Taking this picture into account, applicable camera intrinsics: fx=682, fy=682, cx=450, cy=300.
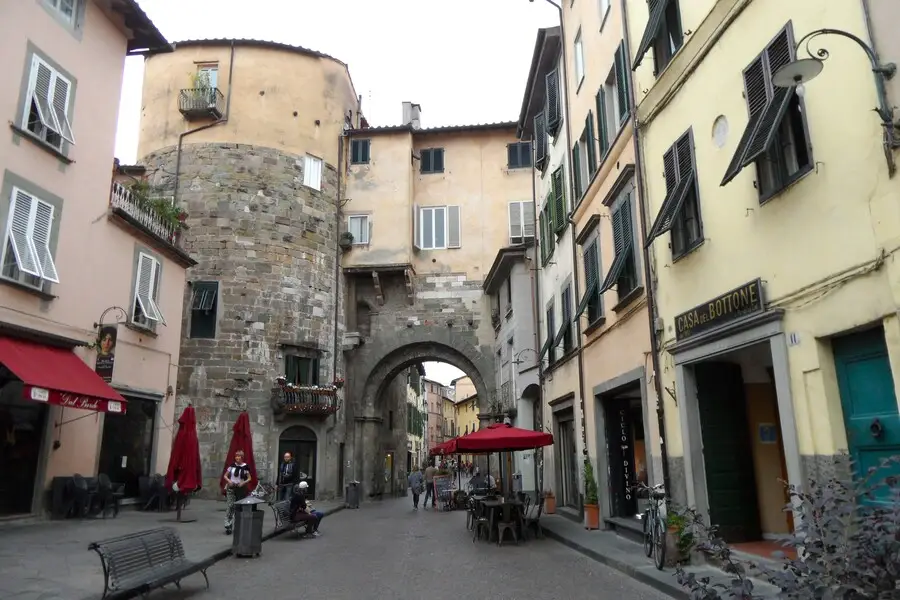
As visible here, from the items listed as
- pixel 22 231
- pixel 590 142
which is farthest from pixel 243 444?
pixel 590 142

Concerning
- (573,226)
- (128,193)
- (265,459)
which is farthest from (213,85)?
(573,226)

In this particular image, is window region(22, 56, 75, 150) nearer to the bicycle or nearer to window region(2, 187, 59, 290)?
window region(2, 187, 59, 290)

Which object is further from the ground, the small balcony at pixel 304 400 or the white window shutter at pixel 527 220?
the white window shutter at pixel 527 220

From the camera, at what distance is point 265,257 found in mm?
25484

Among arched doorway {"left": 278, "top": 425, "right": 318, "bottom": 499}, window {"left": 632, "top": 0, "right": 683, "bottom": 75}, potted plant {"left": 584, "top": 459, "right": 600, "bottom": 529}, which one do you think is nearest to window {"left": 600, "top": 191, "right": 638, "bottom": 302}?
window {"left": 632, "top": 0, "right": 683, "bottom": 75}

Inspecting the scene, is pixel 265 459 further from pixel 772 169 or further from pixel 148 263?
pixel 772 169

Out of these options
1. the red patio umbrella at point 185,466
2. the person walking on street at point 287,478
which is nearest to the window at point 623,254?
the person walking on street at point 287,478

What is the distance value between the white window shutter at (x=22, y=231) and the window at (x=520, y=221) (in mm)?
19531

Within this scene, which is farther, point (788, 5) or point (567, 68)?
point (567, 68)

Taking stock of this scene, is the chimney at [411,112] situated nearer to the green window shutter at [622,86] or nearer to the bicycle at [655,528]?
the green window shutter at [622,86]

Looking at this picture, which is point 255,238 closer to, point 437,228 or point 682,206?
point 437,228

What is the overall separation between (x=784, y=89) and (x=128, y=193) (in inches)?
595

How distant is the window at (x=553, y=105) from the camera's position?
18.5m

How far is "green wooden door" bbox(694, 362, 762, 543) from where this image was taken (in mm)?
9359
